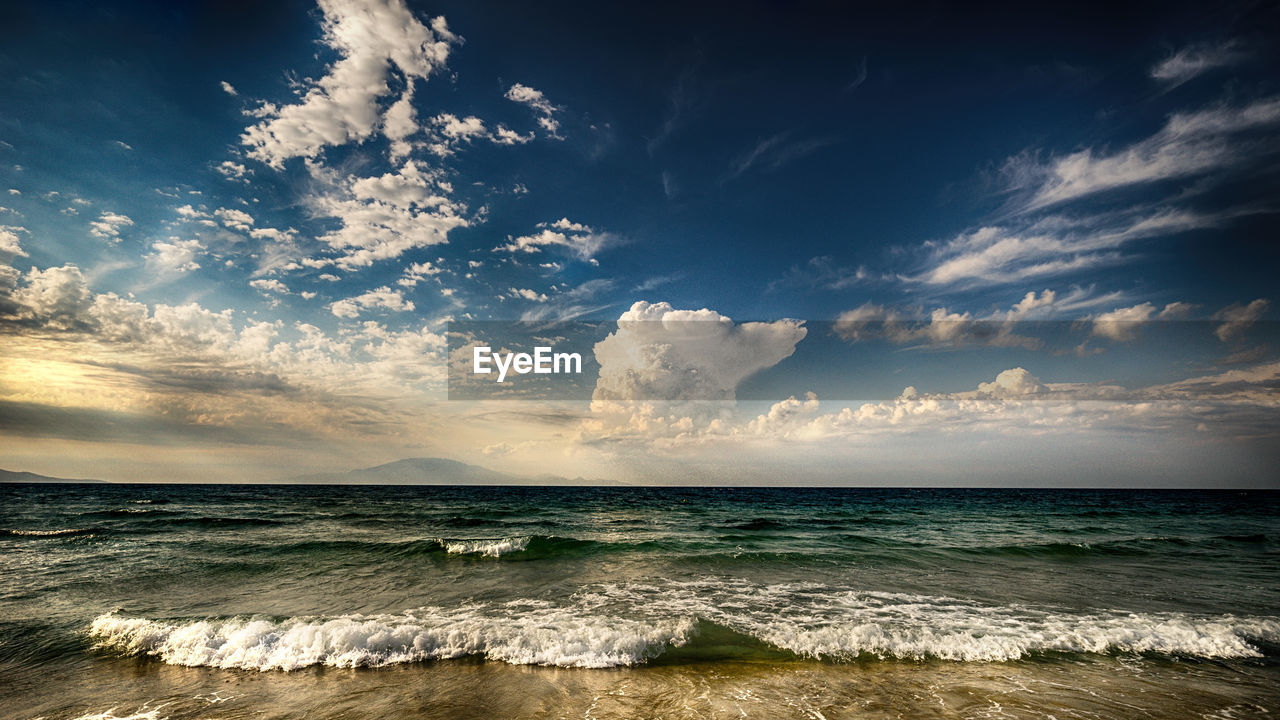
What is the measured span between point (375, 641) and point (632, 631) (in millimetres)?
4635

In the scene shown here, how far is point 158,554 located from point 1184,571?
35.7 m

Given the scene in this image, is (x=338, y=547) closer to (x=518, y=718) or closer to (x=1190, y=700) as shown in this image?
(x=518, y=718)

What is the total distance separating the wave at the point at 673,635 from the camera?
8414 mm

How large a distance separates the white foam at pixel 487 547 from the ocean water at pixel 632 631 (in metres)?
0.19

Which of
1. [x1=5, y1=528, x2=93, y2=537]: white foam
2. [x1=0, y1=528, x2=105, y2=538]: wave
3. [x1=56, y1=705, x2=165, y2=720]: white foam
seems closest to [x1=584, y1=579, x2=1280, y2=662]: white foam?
[x1=56, y1=705, x2=165, y2=720]: white foam

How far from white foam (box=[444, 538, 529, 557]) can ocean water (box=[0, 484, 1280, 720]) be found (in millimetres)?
193

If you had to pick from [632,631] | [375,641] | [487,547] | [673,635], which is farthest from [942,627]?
[487,547]

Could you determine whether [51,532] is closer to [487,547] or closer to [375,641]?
[487,547]

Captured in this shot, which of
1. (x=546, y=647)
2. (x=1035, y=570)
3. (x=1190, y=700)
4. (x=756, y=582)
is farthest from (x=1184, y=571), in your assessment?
(x=546, y=647)

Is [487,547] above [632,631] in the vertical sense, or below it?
below

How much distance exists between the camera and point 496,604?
1166cm

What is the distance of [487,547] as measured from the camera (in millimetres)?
19094

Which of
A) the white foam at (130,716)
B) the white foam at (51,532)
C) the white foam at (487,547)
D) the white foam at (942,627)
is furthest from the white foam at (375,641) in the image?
the white foam at (51,532)

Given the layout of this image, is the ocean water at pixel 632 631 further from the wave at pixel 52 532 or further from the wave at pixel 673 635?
the wave at pixel 52 532
